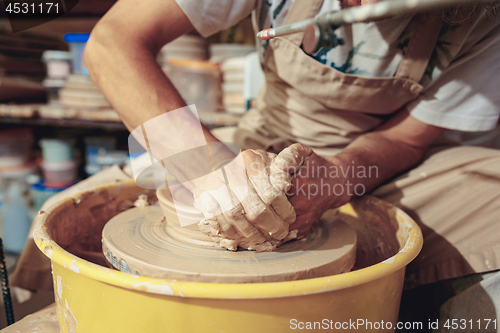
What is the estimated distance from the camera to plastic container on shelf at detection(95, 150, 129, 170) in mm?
2627

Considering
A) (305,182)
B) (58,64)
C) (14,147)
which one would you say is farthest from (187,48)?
(305,182)

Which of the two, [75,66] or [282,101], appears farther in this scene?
[75,66]

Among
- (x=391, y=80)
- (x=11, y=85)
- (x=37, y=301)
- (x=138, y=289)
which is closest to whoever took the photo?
(x=138, y=289)

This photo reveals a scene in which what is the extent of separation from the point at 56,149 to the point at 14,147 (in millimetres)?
334

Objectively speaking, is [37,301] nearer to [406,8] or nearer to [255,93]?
[255,93]

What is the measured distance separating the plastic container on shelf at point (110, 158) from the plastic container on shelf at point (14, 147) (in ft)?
1.98

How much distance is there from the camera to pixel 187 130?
0.87 metres

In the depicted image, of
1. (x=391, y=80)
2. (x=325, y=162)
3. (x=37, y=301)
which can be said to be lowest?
(x=37, y=301)

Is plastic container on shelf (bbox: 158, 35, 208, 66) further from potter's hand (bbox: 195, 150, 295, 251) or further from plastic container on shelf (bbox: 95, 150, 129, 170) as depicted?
potter's hand (bbox: 195, 150, 295, 251)

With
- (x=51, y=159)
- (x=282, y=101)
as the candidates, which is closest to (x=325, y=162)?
(x=282, y=101)

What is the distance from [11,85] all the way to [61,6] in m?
0.72

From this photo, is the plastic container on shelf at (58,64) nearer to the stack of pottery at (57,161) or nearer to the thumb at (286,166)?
the stack of pottery at (57,161)

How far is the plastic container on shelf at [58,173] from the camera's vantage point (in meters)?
2.64

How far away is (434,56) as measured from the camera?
3.65ft
